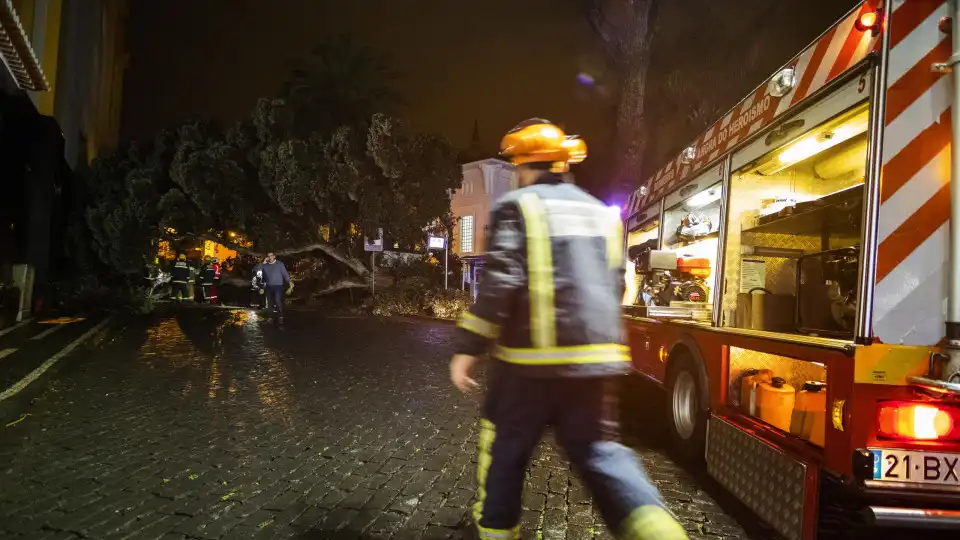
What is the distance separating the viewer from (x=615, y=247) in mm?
2361

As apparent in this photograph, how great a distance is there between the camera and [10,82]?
14031 millimetres

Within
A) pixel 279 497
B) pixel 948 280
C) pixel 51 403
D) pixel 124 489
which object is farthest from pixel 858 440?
pixel 51 403

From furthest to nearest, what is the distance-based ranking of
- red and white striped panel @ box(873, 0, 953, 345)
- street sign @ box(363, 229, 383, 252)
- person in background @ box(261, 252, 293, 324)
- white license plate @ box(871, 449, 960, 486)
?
1. street sign @ box(363, 229, 383, 252)
2. person in background @ box(261, 252, 293, 324)
3. red and white striped panel @ box(873, 0, 953, 345)
4. white license plate @ box(871, 449, 960, 486)

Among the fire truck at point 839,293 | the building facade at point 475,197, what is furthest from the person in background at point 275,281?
→ the building facade at point 475,197

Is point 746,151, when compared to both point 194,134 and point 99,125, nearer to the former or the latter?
point 194,134

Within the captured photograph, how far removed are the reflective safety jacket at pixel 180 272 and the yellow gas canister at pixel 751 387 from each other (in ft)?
70.7

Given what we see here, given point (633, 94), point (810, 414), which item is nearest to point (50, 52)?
point (633, 94)

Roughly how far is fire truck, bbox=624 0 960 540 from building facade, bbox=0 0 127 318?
10139 millimetres

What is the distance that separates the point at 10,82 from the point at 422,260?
14020mm

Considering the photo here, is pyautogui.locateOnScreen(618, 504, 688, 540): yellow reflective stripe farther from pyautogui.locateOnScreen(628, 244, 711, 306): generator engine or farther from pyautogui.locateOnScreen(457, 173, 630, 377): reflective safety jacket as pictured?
pyautogui.locateOnScreen(628, 244, 711, 306): generator engine

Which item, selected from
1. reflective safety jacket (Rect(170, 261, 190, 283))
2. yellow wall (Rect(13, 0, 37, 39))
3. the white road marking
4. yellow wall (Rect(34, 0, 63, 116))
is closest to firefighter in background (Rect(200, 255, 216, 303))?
reflective safety jacket (Rect(170, 261, 190, 283))

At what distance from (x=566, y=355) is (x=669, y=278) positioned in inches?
167

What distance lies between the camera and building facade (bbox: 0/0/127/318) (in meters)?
12.1

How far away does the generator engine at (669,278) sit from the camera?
18.5 ft
